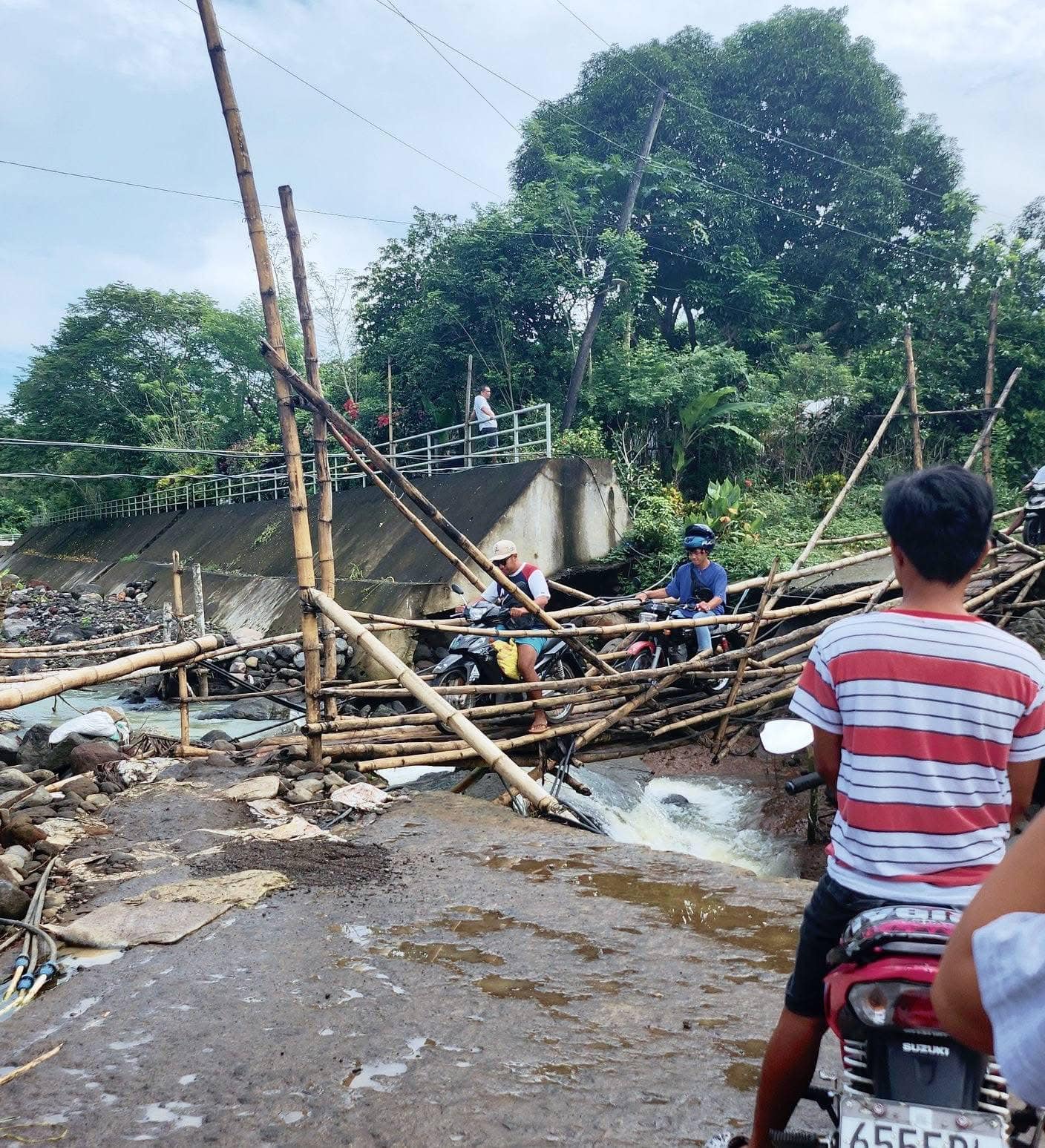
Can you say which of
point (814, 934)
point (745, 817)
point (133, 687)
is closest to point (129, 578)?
point (133, 687)

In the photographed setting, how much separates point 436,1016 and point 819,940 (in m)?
1.60

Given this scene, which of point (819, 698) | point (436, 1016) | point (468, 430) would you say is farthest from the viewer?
point (468, 430)

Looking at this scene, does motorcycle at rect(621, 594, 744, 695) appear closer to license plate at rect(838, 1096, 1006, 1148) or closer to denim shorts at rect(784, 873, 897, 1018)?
denim shorts at rect(784, 873, 897, 1018)

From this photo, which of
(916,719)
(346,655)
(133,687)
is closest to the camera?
(916,719)

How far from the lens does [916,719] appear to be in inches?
68.9

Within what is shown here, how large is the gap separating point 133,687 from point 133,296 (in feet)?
82.9

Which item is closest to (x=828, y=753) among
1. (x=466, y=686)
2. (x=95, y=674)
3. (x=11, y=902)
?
(x=11, y=902)

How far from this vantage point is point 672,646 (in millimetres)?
7598

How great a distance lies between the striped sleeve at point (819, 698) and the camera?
1887 millimetres

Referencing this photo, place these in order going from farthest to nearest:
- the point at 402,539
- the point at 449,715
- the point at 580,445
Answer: the point at 580,445 < the point at 402,539 < the point at 449,715

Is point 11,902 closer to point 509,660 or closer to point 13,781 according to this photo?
point 13,781

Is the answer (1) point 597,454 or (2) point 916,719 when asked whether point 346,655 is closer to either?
(1) point 597,454

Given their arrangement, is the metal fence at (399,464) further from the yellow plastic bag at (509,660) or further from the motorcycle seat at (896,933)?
the motorcycle seat at (896,933)

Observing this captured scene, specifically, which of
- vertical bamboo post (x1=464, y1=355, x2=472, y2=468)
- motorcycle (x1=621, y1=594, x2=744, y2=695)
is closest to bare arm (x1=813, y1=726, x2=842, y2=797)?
motorcycle (x1=621, y1=594, x2=744, y2=695)
